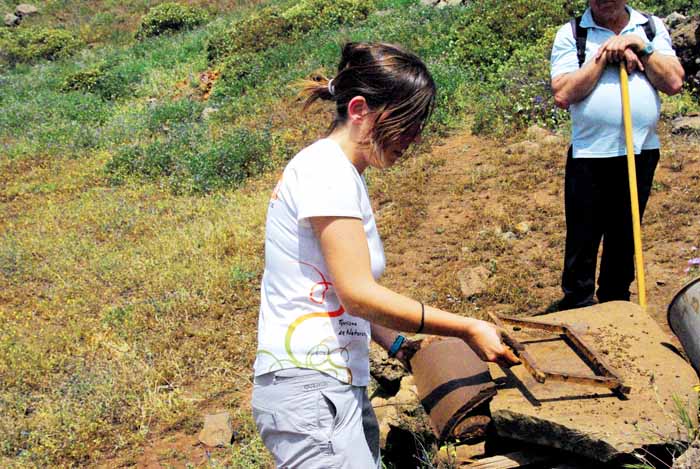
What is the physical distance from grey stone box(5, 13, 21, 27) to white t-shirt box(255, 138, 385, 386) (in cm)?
2690

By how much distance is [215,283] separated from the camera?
238 inches

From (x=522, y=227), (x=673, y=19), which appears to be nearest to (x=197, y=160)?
(x=522, y=227)

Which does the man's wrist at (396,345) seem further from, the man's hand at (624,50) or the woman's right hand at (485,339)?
the man's hand at (624,50)

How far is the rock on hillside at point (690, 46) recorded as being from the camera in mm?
7492

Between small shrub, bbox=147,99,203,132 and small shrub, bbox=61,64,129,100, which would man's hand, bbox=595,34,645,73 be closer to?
small shrub, bbox=147,99,203,132

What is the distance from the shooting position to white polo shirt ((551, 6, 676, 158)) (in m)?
3.64

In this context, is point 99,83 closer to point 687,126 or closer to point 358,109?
point 687,126

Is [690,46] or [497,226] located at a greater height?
[690,46]

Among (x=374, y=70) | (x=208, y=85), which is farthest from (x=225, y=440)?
(x=208, y=85)

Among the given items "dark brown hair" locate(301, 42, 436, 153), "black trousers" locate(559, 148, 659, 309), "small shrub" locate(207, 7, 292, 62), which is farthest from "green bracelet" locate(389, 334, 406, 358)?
"small shrub" locate(207, 7, 292, 62)

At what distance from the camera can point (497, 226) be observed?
6277 mm

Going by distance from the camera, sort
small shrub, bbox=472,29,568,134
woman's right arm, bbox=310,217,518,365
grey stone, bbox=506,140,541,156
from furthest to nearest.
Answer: small shrub, bbox=472,29,568,134, grey stone, bbox=506,140,541,156, woman's right arm, bbox=310,217,518,365

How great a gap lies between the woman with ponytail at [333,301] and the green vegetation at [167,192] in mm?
1917

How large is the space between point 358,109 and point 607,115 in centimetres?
208
